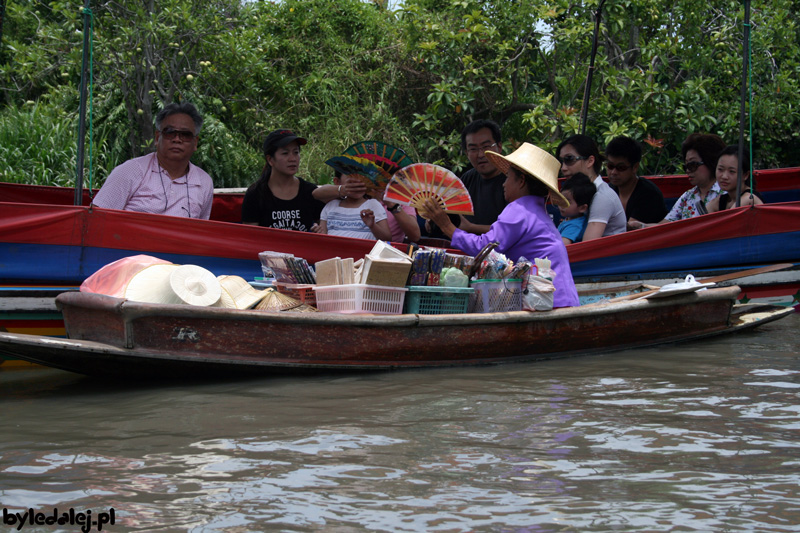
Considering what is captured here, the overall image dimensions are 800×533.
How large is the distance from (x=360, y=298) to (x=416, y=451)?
160cm

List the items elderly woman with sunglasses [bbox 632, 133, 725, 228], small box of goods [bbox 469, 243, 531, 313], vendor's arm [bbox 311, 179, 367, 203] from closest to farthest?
small box of goods [bbox 469, 243, 531, 313] < vendor's arm [bbox 311, 179, 367, 203] < elderly woman with sunglasses [bbox 632, 133, 725, 228]

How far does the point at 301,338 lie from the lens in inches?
183

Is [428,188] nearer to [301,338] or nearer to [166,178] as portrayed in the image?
[301,338]

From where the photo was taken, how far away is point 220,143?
10.7 meters

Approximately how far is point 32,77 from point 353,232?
6.29 m

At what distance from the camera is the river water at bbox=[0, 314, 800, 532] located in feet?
8.84

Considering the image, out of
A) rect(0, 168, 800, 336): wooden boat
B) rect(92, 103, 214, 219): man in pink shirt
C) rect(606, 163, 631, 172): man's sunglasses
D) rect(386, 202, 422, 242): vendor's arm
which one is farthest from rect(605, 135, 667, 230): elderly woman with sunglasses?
rect(92, 103, 214, 219): man in pink shirt

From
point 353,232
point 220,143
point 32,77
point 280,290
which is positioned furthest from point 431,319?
point 32,77

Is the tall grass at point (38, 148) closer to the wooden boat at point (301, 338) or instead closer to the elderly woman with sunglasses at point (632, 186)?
the wooden boat at point (301, 338)

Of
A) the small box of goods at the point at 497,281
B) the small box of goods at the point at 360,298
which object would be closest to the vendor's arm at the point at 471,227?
the small box of goods at the point at 497,281

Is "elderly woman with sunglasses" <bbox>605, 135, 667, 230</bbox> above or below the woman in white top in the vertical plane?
above

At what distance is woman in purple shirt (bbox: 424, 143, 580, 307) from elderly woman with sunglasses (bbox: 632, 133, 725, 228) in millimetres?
1788

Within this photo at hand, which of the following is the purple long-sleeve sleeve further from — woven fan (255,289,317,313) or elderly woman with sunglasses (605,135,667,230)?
elderly woman with sunglasses (605,135,667,230)

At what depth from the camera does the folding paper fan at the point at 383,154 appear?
5574mm
